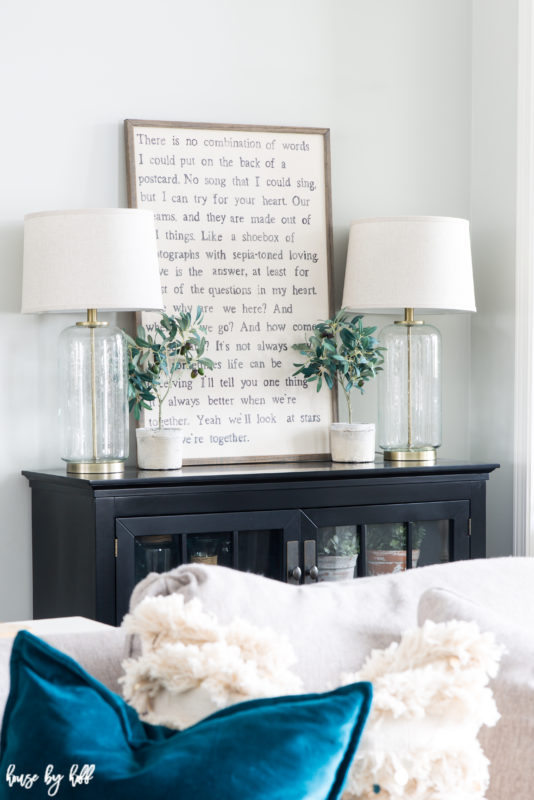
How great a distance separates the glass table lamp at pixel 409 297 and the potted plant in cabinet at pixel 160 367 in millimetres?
461

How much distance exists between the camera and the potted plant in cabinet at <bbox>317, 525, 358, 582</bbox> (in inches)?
99.9

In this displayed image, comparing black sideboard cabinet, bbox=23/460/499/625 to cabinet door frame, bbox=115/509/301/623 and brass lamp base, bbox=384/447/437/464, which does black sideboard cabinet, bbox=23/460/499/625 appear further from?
brass lamp base, bbox=384/447/437/464

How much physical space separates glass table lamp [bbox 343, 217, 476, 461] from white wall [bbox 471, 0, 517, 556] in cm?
24

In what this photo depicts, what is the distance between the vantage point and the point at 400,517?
8.49ft

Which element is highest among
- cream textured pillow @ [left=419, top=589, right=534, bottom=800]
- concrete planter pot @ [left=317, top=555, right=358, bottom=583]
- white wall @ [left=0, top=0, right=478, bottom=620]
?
white wall @ [left=0, top=0, right=478, bottom=620]

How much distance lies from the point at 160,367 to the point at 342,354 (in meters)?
0.53

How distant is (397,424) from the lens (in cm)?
286

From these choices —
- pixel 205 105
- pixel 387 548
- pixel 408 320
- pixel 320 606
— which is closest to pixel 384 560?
pixel 387 548

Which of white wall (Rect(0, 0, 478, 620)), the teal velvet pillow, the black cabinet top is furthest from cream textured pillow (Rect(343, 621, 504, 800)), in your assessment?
white wall (Rect(0, 0, 478, 620))

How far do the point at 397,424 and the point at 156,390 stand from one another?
70cm

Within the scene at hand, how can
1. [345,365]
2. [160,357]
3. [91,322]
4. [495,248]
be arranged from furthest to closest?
[495,248]
[345,365]
[160,357]
[91,322]

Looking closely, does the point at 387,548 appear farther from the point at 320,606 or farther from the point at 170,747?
the point at 170,747

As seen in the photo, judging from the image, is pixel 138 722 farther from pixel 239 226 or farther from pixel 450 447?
pixel 450 447

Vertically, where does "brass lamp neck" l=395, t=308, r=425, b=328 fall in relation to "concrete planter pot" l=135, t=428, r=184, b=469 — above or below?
above
